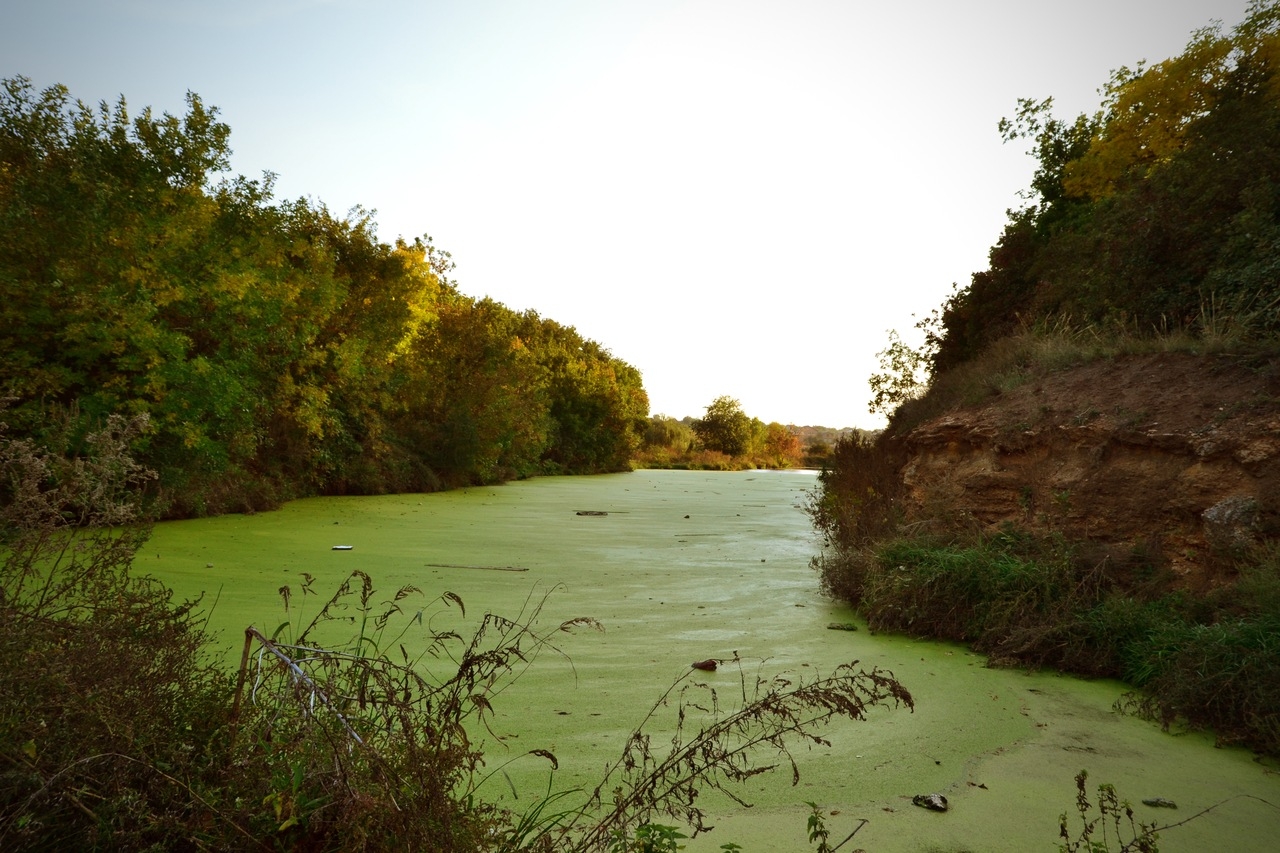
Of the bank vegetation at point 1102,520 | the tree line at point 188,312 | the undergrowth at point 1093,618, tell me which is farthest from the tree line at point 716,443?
the undergrowth at point 1093,618

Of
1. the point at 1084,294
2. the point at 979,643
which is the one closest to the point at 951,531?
the point at 979,643

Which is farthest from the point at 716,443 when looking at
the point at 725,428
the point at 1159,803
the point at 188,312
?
the point at 1159,803

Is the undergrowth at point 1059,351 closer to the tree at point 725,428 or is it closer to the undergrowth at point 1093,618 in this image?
the undergrowth at point 1093,618

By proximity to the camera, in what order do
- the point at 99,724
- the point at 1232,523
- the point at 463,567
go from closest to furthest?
the point at 99,724 < the point at 1232,523 < the point at 463,567

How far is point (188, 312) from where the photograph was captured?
9195 millimetres

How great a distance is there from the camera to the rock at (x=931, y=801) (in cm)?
256

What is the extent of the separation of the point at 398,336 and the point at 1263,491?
1340cm

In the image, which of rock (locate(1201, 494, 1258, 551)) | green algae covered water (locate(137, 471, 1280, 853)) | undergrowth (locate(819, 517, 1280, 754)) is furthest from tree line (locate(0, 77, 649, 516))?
rock (locate(1201, 494, 1258, 551))

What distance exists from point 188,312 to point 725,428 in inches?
1586

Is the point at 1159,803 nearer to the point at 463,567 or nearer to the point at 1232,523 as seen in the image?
the point at 1232,523

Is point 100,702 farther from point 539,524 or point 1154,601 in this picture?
point 539,524

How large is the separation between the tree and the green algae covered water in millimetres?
39265

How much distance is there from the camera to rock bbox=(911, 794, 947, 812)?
256 centimetres

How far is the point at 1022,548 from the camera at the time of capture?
5039 millimetres
